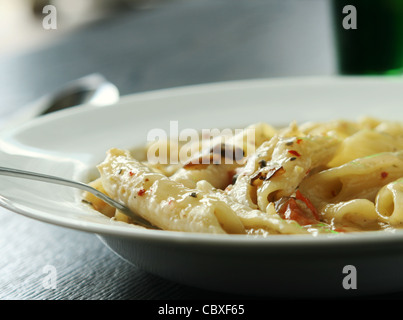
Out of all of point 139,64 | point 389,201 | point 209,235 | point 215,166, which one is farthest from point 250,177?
point 139,64

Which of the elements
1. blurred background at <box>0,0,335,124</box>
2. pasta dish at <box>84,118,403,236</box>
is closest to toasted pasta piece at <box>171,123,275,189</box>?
pasta dish at <box>84,118,403,236</box>

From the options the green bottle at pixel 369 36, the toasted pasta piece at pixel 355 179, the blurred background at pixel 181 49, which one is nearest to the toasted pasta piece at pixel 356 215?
the toasted pasta piece at pixel 355 179

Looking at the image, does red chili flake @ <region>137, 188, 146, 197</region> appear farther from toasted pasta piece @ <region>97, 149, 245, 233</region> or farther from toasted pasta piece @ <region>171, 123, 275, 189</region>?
toasted pasta piece @ <region>171, 123, 275, 189</region>

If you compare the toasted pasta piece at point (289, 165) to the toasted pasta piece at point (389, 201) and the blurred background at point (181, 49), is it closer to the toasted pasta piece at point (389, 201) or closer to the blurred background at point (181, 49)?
the toasted pasta piece at point (389, 201)

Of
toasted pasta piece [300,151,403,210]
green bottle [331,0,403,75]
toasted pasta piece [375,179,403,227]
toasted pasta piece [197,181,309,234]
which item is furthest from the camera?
green bottle [331,0,403,75]
